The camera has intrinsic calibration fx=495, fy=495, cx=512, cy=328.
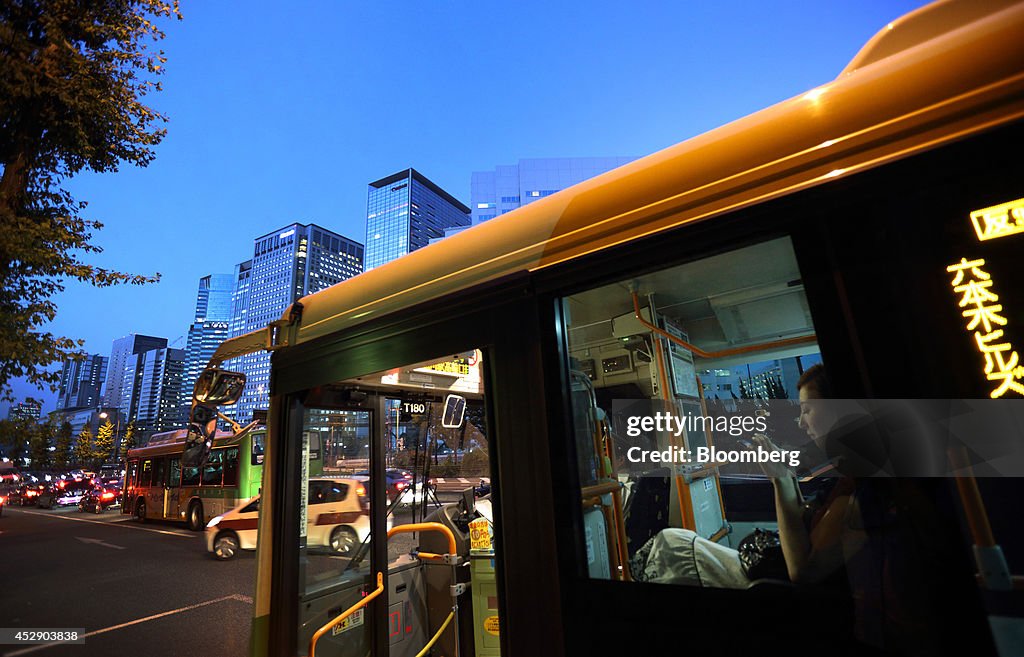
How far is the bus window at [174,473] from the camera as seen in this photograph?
17109 millimetres

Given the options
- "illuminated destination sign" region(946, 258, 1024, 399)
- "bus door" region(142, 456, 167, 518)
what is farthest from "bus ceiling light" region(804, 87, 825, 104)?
"bus door" region(142, 456, 167, 518)

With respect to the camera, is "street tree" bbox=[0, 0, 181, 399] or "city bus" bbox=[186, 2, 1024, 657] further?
"street tree" bbox=[0, 0, 181, 399]

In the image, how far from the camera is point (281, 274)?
9419 centimetres

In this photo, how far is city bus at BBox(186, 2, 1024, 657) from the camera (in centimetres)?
104

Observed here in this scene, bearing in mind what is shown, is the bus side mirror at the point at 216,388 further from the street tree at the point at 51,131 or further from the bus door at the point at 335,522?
the street tree at the point at 51,131

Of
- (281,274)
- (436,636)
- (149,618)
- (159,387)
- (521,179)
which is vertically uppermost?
(281,274)

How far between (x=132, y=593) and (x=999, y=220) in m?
11.8

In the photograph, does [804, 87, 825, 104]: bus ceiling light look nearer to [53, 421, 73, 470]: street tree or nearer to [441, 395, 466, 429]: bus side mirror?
[441, 395, 466, 429]: bus side mirror

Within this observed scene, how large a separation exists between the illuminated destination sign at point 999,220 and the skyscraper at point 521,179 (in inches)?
2065

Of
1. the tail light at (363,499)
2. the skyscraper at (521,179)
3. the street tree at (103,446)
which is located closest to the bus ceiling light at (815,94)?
the tail light at (363,499)

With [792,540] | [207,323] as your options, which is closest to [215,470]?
[792,540]

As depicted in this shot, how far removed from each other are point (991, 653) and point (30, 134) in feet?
37.1

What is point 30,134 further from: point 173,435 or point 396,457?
point 173,435

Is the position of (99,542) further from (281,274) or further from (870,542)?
(281,274)
